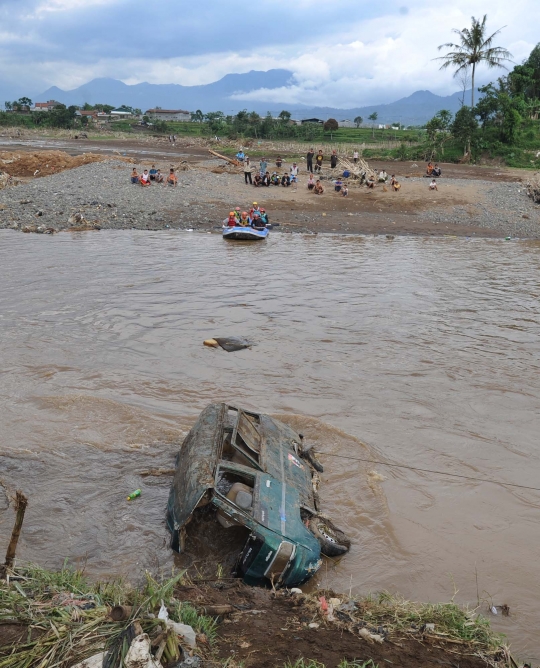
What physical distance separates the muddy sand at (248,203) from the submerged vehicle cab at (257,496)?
59.5 feet

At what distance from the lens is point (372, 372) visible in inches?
448

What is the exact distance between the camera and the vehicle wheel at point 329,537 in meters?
6.14

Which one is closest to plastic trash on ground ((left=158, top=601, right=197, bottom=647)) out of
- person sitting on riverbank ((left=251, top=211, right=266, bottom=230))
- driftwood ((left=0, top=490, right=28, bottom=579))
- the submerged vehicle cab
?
driftwood ((left=0, top=490, right=28, bottom=579))

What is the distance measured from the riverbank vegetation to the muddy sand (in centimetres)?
2037

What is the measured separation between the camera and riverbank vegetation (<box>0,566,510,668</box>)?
3.75 meters

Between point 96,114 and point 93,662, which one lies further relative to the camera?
point 96,114

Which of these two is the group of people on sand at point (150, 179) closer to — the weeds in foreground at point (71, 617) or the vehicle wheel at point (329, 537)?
the vehicle wheel at point (329, 537)

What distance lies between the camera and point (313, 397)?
10.3 meters

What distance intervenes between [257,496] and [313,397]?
4.61 meters

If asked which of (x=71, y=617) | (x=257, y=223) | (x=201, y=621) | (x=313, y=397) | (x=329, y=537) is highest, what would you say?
(x=257, y=223)

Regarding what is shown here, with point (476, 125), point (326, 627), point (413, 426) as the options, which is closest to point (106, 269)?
point (413, 426)

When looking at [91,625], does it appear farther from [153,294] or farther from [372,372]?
[153,294]

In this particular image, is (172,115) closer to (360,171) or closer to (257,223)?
(360,171)

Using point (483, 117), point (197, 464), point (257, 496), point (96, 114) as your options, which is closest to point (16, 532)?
point (197, 464)
